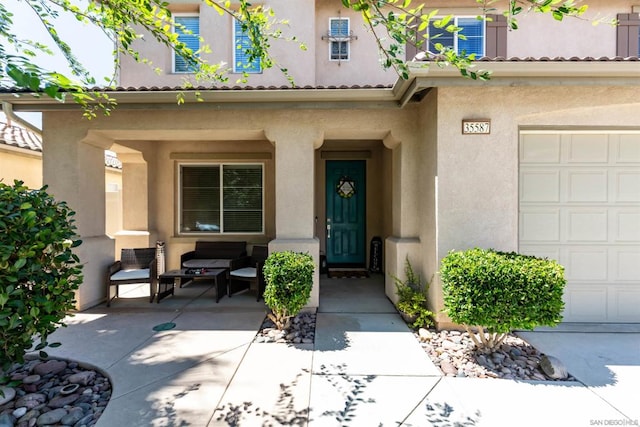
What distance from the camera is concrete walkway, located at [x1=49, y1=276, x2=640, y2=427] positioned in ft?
9.02

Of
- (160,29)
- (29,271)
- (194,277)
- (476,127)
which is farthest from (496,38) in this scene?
(29,271)

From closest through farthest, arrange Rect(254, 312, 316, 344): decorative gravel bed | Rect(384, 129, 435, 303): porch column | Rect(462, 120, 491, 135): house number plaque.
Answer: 1. Rect(254, 312, 316, 344): decorative gravel bed
2. Rect(462, 120, 491, 135): house number plaque
3. Rect(384, 129, 435, 303): porch column

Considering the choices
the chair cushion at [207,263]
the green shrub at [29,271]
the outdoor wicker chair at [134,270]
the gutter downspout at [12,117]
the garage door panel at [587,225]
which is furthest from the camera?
the chair cushion at [207,263]

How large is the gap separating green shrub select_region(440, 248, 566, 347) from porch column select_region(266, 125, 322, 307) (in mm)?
2422

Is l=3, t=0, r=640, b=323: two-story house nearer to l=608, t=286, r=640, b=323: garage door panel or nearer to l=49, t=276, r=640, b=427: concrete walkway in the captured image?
l=608, t=286, r=640, b=323: garage door panel

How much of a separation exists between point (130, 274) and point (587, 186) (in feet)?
26.6

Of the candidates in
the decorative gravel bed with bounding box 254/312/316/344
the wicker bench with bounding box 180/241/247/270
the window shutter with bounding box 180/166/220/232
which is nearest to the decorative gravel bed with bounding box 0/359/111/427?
the decorative gravel bed with bounding box 254/312/316/344

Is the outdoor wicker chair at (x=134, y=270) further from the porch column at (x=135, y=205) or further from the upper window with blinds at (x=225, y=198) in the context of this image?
the upper window with blinds at (x=225, y=198)

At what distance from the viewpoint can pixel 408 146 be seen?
5215 mm

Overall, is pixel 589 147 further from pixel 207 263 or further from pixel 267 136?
pixel 207 263

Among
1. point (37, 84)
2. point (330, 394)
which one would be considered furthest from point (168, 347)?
point (37, 84)

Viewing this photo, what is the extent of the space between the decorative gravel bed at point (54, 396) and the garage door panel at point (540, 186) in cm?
612

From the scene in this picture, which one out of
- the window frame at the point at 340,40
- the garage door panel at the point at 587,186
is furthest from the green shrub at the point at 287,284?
the window frame at the point at 340,40

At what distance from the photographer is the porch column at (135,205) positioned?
7.05 m
